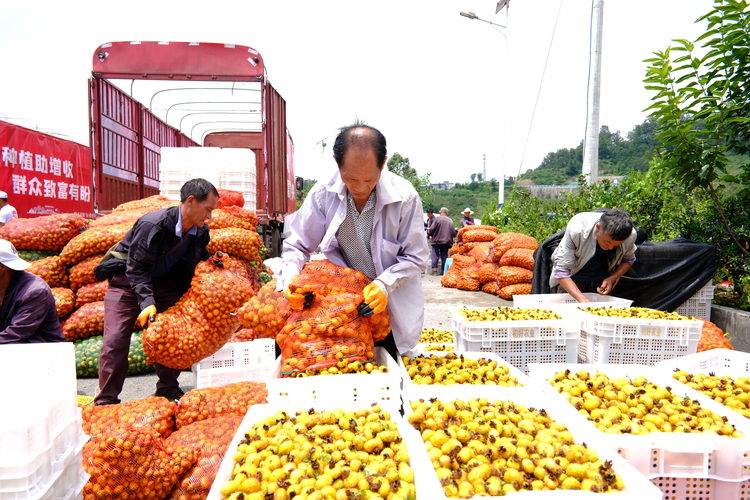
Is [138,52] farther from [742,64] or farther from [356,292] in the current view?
[742,64]

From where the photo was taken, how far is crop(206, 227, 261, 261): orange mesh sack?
4941mm

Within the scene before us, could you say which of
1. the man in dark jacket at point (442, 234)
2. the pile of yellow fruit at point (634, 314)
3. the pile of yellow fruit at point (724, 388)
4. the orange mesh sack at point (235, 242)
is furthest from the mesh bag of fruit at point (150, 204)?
the man in dark jacket at point (442, 234)

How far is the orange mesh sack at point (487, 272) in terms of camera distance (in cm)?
1025

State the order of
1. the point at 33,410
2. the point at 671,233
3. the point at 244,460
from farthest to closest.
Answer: the point at 671,233 → the point at 244,460 → the point at 33,410

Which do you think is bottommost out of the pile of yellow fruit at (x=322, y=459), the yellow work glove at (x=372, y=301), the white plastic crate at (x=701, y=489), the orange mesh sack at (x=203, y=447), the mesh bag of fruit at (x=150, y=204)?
the orange mesh sack at (x=203, y=447)

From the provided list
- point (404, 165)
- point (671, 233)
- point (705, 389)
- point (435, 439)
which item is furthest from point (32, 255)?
point (404, 165)

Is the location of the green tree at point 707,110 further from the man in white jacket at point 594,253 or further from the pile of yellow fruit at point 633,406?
the pile of yellow fruit at point 633,406

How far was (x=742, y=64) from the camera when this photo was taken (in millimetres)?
4766

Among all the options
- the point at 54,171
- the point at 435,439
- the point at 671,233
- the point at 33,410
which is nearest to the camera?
the point at 33,410

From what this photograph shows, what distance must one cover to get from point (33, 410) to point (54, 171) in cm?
1173

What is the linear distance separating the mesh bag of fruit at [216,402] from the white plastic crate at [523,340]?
1.59m

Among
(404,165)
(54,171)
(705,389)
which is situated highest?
(404,165)

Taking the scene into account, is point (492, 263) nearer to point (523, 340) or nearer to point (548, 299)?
point (548, 299)

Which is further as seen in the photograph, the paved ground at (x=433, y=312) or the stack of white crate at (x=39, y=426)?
the paved ground at (x=433, y=312)
